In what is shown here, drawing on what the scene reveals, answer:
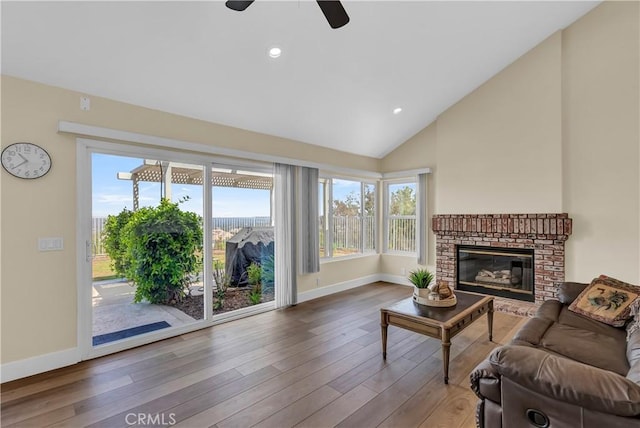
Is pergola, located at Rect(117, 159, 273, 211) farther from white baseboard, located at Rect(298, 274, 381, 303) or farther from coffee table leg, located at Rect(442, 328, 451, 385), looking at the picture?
coffee table leg, located at Rect(442, 328, 451, 385)

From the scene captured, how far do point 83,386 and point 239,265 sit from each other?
2.10m

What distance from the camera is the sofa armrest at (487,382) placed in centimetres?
161

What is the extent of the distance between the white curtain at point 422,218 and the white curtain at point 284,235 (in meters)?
2.46

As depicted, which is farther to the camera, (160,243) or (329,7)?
(160,243)

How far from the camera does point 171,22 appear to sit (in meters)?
2.55

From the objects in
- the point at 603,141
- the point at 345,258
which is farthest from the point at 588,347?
the point at 345,258

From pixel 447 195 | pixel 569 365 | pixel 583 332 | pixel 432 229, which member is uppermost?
pixel 447 195

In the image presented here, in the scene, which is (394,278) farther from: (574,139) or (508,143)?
(574,139)

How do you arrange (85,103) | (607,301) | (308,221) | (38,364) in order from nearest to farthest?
(607,301) < (38,364) < (85,103) < (308,221)

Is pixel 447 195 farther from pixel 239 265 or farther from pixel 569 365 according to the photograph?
pixel 569 365

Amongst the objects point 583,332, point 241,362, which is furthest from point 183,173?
point 583,332

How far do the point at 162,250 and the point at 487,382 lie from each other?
337 cm

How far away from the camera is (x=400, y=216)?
241 inches

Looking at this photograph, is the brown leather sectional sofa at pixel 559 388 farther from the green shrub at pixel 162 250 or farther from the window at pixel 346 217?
the window at pixel 346 217
